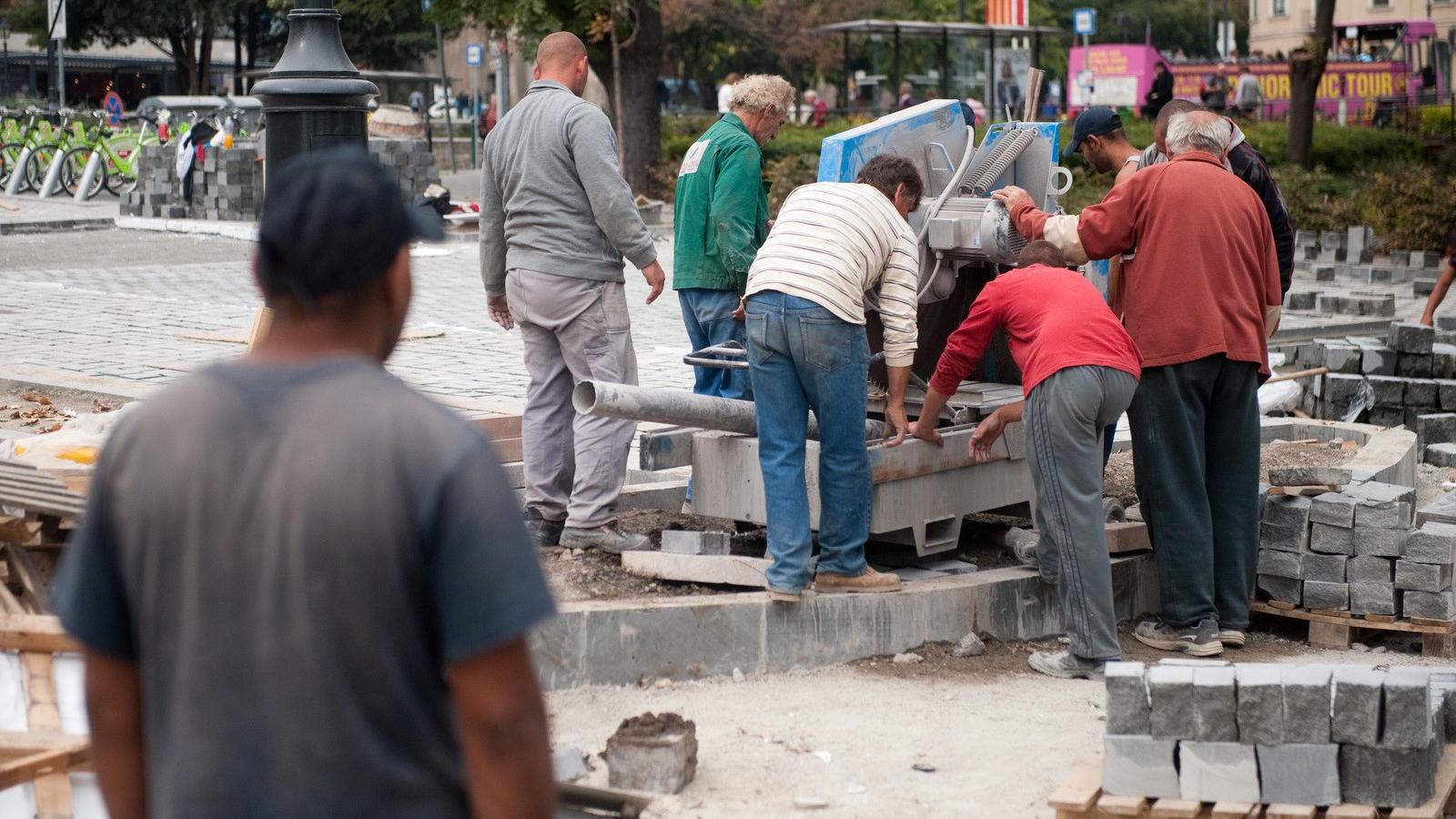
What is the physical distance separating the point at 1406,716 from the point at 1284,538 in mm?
2504

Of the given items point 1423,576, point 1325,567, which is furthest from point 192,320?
point 1423,576

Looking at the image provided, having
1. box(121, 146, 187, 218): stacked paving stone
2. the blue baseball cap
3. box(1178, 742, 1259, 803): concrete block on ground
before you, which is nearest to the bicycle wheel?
box(121, 146, 187, 218): stacked paving stone

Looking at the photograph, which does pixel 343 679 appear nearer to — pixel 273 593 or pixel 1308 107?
pixel 273 593

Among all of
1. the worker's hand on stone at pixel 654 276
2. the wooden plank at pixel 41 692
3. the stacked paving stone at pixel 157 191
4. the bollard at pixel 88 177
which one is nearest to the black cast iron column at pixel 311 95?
the worker's hand on stone at pixel 654 276

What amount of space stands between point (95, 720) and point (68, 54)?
64.3 metres

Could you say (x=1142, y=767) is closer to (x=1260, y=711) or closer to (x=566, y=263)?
(x=1260, y=711)

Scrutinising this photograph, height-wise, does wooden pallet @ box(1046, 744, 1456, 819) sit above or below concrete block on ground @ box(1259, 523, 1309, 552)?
below

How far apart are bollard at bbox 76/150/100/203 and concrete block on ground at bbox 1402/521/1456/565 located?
25189 mm

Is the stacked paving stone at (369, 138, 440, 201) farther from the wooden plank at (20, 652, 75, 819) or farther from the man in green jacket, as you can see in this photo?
the wooden plank at (20, 652, 75, 819)

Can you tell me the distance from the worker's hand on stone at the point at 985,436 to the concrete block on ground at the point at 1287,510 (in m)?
1.23

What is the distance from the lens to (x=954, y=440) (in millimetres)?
6594

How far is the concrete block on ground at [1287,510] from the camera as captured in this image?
22.2 feet

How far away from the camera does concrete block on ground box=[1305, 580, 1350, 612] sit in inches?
265

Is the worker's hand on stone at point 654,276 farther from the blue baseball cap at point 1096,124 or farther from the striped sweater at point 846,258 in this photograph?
the blue baseball cap at point 1096,124
